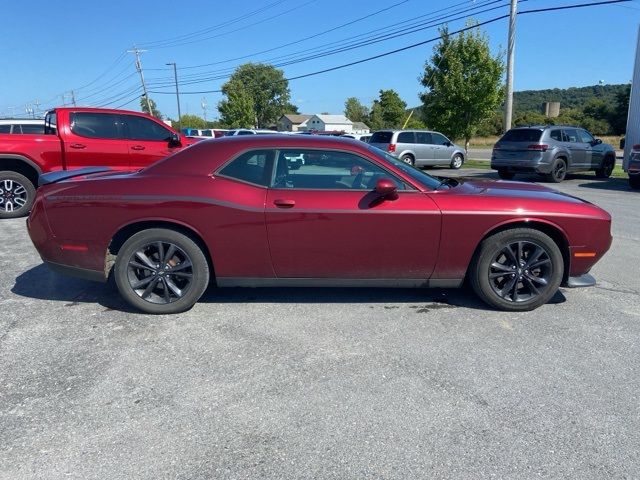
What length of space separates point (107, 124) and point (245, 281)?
597 cm

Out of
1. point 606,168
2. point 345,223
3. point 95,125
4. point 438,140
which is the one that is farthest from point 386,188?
point 438,140

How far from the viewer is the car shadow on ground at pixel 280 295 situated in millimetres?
4414

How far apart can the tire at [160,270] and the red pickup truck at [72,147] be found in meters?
4.85

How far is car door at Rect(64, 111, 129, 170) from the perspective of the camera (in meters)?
8.25

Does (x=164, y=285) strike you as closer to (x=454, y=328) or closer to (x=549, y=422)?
(x=454, y=328)

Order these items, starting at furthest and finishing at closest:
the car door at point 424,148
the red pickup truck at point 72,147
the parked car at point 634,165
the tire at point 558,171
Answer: the car door at point 424,148, the tire at point 558,171, the parked car at point 634,165, the red pickup truck at point 72,147

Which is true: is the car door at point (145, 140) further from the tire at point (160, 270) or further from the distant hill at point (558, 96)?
the distant hill at point (558, 96)

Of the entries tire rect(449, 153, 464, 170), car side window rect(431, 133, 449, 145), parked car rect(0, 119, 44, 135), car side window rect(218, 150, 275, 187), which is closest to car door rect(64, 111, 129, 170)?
parked car rect(0, 119, 44, 135)

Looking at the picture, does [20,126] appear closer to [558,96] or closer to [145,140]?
[145,140]

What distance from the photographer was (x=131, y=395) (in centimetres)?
293

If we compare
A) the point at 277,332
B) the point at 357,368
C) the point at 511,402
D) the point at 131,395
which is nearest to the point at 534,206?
the point at 511,402

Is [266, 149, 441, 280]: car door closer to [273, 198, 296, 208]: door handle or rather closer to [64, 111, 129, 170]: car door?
[273, 198, 296, 208]: door handle

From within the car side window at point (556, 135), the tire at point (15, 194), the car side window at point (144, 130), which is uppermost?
the car side window at point (144, 130)

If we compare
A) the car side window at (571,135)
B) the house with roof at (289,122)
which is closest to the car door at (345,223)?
the car side window at (571,135)
